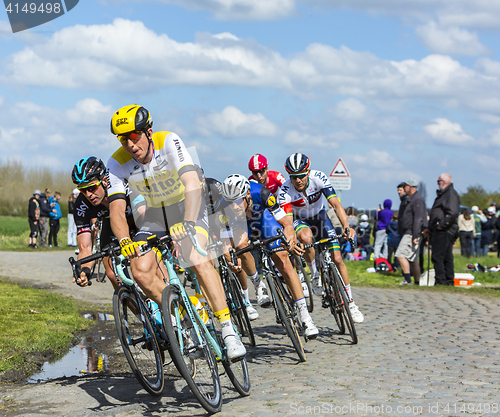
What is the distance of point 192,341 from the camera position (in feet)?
15.2

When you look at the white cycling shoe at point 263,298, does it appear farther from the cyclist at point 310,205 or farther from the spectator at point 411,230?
the spectator at point 411,230

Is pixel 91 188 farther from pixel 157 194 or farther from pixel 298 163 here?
pixel 298 163

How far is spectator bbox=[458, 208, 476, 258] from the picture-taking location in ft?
66.7

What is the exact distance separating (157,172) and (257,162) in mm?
3608

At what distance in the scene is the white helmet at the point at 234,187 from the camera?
692 cm

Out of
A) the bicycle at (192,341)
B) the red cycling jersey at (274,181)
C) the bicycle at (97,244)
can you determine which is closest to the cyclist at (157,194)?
the bicycle at (192,341)

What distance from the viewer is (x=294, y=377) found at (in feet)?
18.7

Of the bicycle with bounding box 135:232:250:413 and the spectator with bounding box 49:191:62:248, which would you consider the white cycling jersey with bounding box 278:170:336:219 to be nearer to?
the bicycle with bounding box 135:232:250:413

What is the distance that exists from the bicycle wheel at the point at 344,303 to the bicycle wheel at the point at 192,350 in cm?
290

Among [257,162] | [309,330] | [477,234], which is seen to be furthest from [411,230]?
[477,234]

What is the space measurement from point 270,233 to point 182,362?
166 inches

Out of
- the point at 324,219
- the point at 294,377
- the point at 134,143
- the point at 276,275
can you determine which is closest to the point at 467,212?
the point at 324,219

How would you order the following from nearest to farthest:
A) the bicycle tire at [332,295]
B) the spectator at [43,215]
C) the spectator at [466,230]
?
the bicycle tire at [332,295]
the spectator at [466,230]
the spectator at [43,215]

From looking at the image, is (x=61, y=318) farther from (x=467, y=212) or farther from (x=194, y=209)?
(x=467, y=212)
